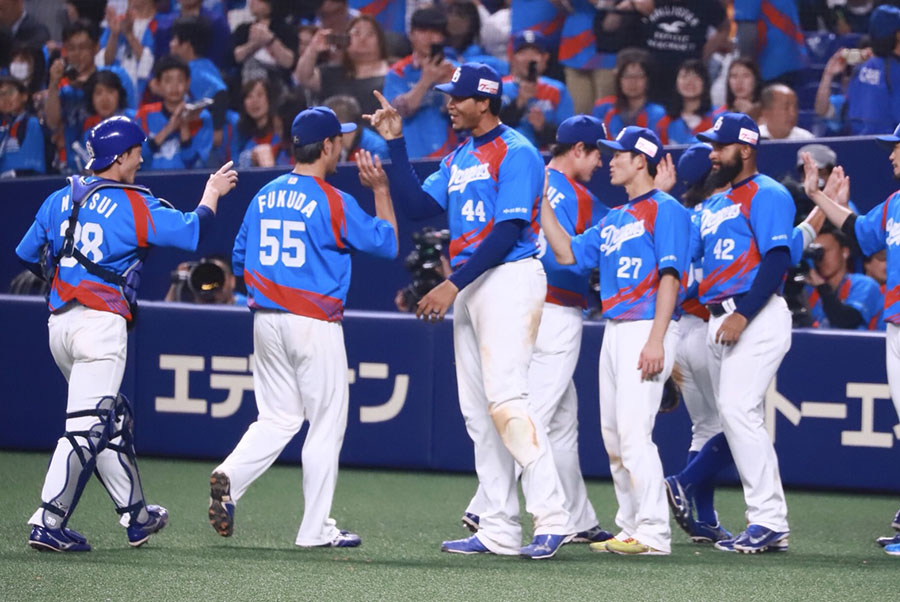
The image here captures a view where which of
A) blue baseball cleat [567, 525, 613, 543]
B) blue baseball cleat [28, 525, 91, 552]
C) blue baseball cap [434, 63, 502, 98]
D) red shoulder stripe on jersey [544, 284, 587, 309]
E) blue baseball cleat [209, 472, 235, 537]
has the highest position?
blue baseball cap [434, 63, 502, 98]

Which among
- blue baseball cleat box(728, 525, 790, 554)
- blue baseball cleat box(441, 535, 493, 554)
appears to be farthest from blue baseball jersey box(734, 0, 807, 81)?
blue baseball cleat box(441, 535, 493, 554)

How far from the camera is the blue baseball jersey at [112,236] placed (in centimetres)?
538

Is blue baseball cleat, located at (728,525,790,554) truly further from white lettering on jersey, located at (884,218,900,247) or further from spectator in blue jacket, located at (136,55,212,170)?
spectator in blue jacket, located at (136,55,212,170)

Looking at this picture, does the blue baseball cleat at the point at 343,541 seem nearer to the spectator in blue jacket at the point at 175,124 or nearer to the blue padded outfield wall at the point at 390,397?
the blue padded outfield wall at the point at 390,397

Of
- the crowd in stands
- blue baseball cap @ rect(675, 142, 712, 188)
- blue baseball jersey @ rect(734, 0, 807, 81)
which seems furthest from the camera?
blue baseball jersey @ rect(734, 0, 807, 81)

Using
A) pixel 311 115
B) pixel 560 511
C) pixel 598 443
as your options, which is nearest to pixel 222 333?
pixel 598 443

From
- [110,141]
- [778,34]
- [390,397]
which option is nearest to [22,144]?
[390,397]

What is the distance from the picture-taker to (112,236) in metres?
5.38

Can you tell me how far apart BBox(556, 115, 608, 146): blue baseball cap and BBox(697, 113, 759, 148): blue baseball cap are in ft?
1.78

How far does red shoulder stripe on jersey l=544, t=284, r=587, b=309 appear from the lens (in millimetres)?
6016

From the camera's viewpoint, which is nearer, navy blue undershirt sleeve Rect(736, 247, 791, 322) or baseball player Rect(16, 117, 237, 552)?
baseball player Rect(16, 117, 237, 552)

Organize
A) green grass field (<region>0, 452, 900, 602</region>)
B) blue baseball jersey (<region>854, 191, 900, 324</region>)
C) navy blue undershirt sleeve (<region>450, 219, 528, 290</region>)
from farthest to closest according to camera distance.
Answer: blue baseball jersey (<region>854, 191, 900, 324</region>), navy blue undershirt sleeve (<region>450, 219, 528, 290</region>), green grass field (<region>0, 452, 900, 602</region>)

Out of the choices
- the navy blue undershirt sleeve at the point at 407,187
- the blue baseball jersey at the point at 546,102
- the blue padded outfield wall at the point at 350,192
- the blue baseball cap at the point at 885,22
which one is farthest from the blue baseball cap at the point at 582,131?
the blue baseball cap at the point at 885,22

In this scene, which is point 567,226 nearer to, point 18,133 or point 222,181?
point 222,181
